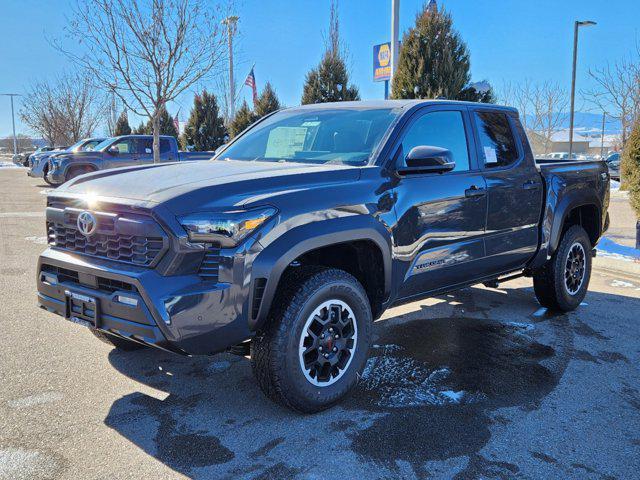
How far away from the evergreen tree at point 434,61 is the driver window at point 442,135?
26.1 ft

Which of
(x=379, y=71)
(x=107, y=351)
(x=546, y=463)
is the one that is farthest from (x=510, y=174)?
(x=379, y=71)

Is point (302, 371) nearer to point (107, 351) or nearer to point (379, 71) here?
point (107, 351)

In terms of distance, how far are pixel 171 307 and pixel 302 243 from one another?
0.78m

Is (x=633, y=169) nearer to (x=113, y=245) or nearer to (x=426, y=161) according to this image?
(x=426, y=161)

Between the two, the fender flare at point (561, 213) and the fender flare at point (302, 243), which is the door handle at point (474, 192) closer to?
the fender flare at point (302, 243)

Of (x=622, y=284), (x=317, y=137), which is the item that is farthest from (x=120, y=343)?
(x=622, y=284)

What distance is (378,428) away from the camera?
10.2 feet

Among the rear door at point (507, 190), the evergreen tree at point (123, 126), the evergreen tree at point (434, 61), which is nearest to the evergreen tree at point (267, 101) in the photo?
the evergreen tree at point (434, 61)

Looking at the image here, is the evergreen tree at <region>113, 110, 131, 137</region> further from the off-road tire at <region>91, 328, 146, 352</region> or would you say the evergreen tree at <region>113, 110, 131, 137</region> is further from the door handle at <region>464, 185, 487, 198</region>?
the door handle at <region>464, 185, 487, 198</region>

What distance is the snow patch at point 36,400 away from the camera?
3.34 meters

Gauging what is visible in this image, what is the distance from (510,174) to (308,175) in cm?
207

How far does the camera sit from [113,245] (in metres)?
3.00

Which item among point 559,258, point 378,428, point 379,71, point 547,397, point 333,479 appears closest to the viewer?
point 333,479

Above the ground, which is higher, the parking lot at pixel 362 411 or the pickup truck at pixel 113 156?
the pickup truck at pixel 113 156
